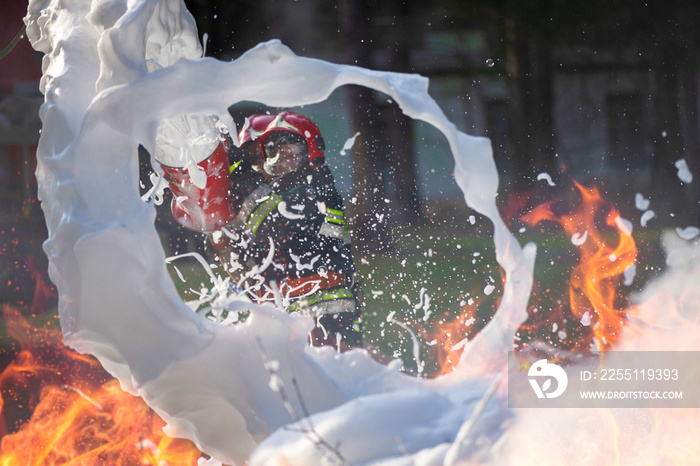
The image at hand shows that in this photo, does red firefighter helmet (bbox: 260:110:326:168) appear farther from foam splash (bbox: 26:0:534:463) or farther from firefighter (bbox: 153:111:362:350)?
foam splash (bbox: 26:0:534:463)

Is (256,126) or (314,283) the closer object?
(314,283)

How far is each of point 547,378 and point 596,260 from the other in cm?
791

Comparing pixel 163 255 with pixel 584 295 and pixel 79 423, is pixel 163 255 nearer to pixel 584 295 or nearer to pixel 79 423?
pixel 79 423

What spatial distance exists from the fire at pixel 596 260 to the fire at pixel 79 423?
339cm

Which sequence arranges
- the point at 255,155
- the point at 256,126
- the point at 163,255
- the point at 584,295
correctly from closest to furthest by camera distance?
the point at 163,255
the point at 256,126
the point at 255,155
the point at 584,295

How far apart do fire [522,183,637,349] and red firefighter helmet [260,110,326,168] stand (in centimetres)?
273

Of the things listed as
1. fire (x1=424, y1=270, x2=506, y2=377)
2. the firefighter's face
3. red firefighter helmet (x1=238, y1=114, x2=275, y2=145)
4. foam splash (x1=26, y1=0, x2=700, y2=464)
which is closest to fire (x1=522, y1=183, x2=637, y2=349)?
fire (x1=424, y1=270, x2=506, y2=377)

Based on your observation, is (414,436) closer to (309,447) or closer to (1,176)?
(309,447)

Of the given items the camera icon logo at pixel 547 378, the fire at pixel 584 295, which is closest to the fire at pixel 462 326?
the fire at pixel 584 295

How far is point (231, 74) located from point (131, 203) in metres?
0.59

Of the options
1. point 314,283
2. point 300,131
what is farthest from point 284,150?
point 314,283

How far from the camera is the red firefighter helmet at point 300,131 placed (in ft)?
13.1

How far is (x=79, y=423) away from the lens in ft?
12.6

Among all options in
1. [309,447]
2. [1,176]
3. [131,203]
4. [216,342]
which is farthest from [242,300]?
[1,176]
